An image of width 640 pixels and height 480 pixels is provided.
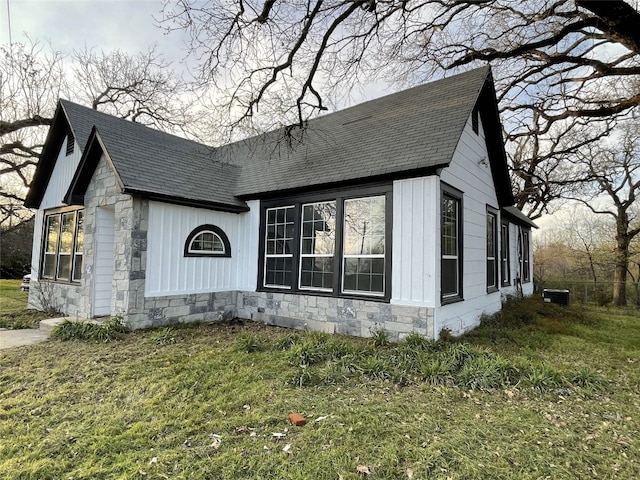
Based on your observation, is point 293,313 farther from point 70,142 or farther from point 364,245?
point 70,142

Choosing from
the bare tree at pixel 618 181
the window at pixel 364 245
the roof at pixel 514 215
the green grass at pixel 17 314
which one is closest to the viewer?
the window at pixel 364 245

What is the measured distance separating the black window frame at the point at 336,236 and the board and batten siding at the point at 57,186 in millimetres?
5835

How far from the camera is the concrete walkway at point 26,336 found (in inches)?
254

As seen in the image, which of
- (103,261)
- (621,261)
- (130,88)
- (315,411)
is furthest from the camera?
(130,88)

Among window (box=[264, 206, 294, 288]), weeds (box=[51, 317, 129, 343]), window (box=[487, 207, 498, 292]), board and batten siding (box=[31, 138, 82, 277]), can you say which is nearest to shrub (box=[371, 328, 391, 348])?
window (box=[264, 206, 294, 288])

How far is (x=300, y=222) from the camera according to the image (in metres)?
8.38

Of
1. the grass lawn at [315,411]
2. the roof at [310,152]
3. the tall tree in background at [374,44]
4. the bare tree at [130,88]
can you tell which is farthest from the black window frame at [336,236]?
the bare tree at [130,88]

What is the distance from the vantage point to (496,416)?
366 centimetres

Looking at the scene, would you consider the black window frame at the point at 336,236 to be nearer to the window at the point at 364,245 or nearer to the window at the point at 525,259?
the window at the point at 364,245

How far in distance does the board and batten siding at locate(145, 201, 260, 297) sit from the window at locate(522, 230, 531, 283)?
12.3 m

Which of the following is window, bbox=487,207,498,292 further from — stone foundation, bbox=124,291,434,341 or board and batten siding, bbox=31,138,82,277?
board and batten siding, bbox=31,138,82,277

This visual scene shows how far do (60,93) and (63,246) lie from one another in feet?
39.4

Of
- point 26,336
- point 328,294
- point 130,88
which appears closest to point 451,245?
point 328,294

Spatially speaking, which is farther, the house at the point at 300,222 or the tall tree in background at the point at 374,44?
the house at the point at 300,222
